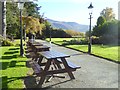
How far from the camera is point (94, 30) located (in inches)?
1860

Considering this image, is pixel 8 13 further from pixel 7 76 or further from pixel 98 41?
pixel 7 76

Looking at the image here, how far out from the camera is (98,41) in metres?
37.8

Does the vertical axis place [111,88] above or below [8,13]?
below

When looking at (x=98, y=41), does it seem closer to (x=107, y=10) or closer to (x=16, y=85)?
(x=16, y=85)

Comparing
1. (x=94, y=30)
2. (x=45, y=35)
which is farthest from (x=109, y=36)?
(x=45, y=35)

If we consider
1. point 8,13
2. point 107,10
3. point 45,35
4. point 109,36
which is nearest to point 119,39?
point 109,36

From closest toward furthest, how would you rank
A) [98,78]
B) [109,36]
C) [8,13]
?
[98,78], [8,13], [109,36]

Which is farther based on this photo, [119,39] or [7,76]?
[119,39]

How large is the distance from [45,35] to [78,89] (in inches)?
2225

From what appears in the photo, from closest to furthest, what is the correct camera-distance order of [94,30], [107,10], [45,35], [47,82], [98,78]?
[47,82]
[98,78]
[94,30]
[45,35]
[107,10]

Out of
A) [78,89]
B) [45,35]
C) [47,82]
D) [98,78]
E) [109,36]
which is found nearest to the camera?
[78,89]

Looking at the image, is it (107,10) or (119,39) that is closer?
(119,39)

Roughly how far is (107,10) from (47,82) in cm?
8610

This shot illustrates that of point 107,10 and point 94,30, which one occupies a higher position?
point 107,10
